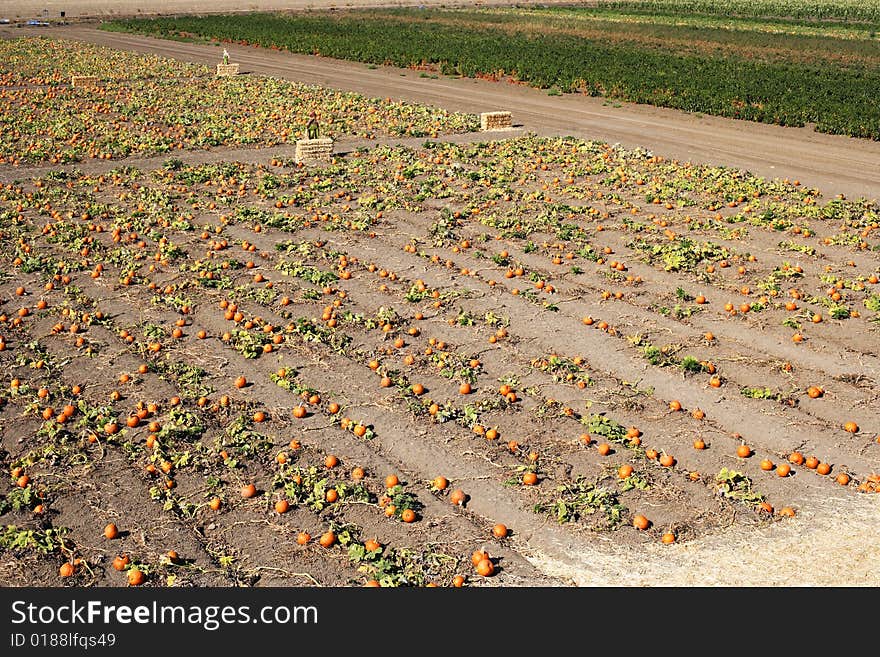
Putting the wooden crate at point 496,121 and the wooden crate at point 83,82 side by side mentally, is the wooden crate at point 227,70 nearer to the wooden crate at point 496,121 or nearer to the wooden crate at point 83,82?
the wooden crate at point 83,82

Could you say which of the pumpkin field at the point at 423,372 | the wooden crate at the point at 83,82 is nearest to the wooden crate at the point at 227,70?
the wooden crate at the point at 83,82

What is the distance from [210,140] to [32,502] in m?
19.6

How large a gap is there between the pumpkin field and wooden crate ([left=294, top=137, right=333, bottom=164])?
923mm

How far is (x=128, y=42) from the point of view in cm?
5809

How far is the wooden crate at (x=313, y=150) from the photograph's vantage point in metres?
23.8

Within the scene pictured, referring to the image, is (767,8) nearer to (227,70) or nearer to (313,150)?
(227,70)

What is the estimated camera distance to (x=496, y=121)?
1116 inches

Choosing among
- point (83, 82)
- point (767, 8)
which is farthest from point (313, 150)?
point (767, 8)

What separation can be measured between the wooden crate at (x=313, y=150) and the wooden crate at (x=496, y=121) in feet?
20.9

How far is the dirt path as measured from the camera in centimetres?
2323

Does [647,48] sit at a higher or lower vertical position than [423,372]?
higher

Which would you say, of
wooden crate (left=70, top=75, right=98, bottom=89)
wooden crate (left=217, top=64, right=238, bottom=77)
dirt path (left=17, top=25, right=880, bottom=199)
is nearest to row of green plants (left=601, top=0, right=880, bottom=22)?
dirt path (left=17, top=25, right=880, bottom=199)

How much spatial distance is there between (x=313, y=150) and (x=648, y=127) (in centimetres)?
1176

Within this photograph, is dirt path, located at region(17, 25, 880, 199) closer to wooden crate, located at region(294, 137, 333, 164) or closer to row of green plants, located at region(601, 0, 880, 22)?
wooden crate, located at region(294, 137, 333, 164)
